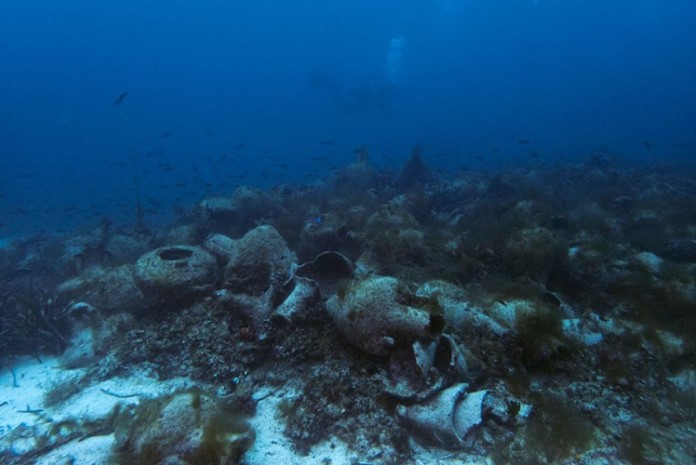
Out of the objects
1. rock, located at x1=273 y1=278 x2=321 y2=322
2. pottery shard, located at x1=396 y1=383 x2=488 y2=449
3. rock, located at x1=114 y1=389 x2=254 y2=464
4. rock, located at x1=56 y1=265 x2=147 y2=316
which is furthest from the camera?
rock, located at x1=56 y1=265 x2=147 y2=316

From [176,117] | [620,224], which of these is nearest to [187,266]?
[620,224]

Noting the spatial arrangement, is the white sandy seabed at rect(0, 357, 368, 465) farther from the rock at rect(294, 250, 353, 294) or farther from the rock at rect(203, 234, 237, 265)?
the rock at rect(203, 234, 237, 265)

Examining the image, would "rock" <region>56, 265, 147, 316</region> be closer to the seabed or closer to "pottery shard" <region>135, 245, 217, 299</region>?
the seabed

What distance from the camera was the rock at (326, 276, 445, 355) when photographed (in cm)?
390

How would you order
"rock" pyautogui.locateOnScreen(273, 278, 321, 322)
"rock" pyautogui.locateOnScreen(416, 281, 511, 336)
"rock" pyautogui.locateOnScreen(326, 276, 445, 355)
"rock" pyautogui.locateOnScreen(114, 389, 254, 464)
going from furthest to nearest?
"rock" pyautogui.locateOnScreen(273, 278, 321, 322), "rock" pyautogui.locateOnScreen(416, 281, 511, 336), "rock" pyautogui.locateOnScreen(326, 276, 445, 355), "rock" pyautogui.locateOnScreen(114, 389, 254, 464)

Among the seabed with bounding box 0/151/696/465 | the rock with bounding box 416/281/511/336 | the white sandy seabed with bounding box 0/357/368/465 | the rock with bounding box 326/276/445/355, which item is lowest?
the white sandy seabed with bounding box 0/357/368/465

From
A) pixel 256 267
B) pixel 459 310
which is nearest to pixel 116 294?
pixel 256 267

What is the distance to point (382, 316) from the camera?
4004 mm

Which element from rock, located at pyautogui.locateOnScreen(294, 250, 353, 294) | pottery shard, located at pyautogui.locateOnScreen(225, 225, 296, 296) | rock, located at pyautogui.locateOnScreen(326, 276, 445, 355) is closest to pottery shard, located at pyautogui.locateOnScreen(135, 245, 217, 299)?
pottery shard, located at pyautogui.locateOnScreen(225, 225, 296, 296)

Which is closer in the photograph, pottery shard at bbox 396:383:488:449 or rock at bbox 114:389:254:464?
rock at bbox 114:389:254:464

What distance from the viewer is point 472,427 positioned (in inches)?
140

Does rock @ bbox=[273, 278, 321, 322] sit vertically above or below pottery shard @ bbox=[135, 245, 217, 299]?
above

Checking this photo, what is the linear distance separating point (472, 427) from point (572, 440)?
1033 millimetres

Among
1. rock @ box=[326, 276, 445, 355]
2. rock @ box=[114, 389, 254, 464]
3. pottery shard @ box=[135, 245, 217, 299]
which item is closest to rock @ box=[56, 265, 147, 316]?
pottery shard @ box=[135, 245, 217, 299]
